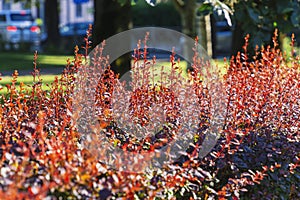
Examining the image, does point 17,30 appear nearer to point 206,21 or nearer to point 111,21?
point 206,21

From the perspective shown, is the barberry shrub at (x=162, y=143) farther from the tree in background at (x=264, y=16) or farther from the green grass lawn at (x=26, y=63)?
the green grass lawn at (x=26, y=63)

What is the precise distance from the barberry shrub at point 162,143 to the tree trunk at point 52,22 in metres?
20.8

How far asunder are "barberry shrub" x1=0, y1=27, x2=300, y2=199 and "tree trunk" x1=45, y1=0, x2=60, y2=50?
20822mm

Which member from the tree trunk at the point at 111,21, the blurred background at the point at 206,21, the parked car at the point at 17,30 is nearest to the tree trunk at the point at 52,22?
the blurred background at the point at 206,21

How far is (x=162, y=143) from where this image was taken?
13.4 ft

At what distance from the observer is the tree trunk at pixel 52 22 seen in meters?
26.1

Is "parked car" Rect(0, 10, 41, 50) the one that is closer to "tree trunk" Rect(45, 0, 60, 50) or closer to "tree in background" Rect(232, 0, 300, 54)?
"tree trunk" Rect(45, 0, 60, 50)

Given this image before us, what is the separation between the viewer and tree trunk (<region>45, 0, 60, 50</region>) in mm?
26141

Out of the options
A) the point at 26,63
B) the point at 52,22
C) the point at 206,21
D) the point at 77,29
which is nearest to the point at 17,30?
the point at 77,29

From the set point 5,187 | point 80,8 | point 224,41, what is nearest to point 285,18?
point 5,187

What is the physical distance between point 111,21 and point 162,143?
Result: 6.33 metres

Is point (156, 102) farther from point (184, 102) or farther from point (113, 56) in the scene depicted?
→ point (113, 56)

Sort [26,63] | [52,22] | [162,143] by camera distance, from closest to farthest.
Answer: [162,143], [26,63], [52,22]

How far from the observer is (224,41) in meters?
27.6
